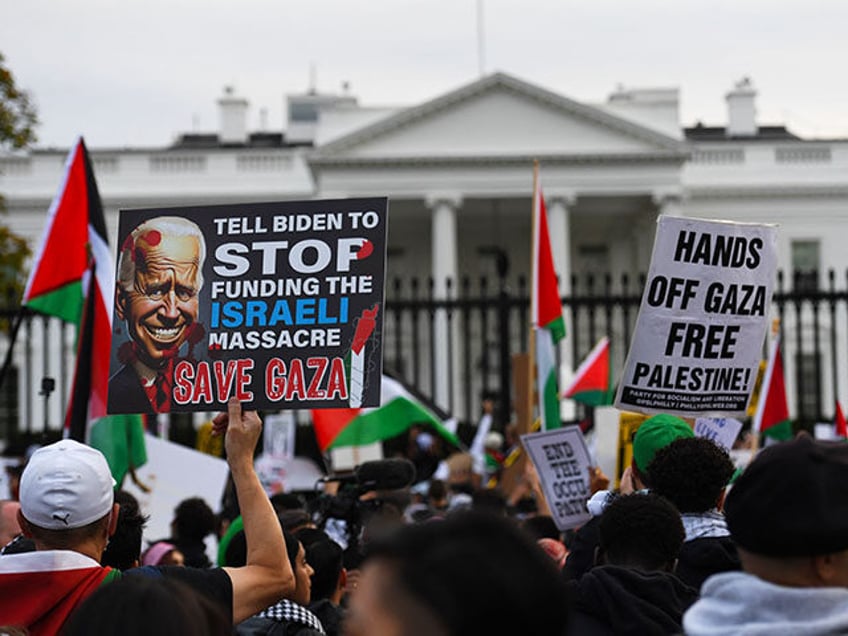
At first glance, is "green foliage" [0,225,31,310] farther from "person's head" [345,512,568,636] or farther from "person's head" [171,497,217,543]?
"person's head" [345,512,568,636]

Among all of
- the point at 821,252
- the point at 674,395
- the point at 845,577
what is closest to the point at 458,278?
the point at 821,252

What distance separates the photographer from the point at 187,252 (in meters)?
4.46

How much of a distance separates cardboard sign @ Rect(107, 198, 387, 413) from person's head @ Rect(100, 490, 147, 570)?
325mm

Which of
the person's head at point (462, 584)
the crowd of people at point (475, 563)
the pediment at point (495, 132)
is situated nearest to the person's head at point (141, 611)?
the crowd of people at point (475, 563)

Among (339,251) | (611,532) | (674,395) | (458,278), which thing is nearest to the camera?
(611,532)

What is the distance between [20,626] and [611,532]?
4.89 feet

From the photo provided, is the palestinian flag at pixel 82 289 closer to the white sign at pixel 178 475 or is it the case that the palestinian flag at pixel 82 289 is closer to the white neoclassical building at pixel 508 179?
the white sign at pixel 178 475

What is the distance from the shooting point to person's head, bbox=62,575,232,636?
220 cm

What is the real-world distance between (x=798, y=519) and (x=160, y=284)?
2.56 meters

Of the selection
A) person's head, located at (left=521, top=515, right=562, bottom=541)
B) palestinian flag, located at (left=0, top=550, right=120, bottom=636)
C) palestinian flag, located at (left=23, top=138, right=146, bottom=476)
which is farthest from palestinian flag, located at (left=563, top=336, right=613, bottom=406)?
palestinian flag, located at (left=0, top=550, right=120, bottom=636)

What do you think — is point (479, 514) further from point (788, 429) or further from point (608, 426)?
point (788, 429)

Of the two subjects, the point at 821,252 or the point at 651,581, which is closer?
the point at 651,581

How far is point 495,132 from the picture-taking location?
155ft

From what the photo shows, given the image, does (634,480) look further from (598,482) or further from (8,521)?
(8,521)
